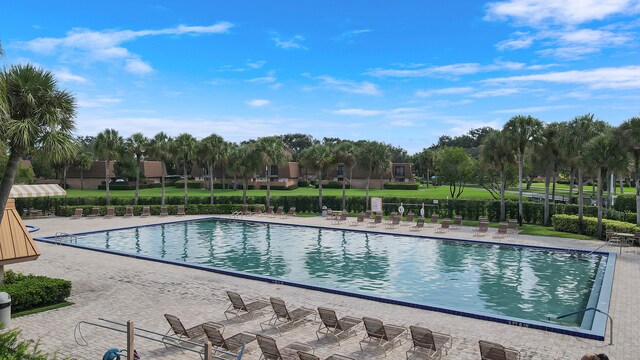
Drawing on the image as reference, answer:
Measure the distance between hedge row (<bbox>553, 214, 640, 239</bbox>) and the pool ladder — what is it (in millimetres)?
31393

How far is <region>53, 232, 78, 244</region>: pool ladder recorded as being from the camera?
27.1 meters

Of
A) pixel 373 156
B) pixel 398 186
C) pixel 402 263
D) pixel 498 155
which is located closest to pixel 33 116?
pixel 402 263

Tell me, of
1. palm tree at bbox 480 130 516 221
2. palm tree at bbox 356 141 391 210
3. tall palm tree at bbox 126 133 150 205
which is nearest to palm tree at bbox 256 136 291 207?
palm tree at bbox 356 141 391 210

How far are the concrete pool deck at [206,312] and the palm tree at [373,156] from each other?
23.9 metres

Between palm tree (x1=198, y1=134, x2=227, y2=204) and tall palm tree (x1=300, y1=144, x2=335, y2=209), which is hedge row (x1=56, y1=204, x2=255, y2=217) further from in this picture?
tall palm tree (x1=300, y1=144, x2=335, y2=209)

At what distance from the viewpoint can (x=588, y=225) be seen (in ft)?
97.1

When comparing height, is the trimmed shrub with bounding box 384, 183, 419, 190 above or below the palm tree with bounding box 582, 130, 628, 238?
below

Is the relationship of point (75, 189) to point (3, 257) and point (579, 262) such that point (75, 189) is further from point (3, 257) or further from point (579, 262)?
point (579, 262)

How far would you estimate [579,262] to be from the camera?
72.9 ft

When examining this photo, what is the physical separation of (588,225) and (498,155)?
9.26 m

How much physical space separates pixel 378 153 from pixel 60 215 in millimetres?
29294

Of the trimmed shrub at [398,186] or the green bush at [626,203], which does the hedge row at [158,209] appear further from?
the trimmed shrub at [398,186]

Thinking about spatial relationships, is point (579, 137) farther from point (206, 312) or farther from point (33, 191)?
point (33, 191)

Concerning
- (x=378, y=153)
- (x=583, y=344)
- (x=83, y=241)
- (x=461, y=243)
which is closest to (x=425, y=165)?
(x=378, y=153)
